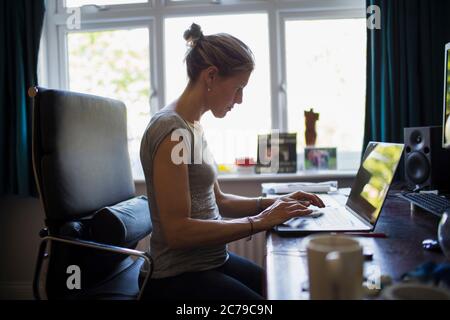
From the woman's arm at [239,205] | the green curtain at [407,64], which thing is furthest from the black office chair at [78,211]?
the green curtain at [407,64]

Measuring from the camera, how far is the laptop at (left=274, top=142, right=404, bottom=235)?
108 cm

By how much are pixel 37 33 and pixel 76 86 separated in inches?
15.8

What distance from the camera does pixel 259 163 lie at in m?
2.41

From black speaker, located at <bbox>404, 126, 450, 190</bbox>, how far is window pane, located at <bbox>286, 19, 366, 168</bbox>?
2.73 feet

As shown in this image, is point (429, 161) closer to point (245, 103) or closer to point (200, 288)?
point (200, 288)

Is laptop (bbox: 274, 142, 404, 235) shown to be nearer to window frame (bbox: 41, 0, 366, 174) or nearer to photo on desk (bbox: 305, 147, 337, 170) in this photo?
photo on desk (bbox: 305, 147, 337, 170)

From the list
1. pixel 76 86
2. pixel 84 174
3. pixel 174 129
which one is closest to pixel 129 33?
pixel 76 86

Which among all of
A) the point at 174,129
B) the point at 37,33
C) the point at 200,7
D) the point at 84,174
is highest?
the point at 200,7

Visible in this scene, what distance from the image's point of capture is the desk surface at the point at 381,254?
2.31ft

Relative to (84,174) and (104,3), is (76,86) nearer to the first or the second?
(104,3)

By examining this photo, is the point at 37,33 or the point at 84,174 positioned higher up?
the point at 37,33

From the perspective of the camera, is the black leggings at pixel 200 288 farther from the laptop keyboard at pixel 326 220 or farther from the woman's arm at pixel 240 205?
the woman's arm at pixel 240 205

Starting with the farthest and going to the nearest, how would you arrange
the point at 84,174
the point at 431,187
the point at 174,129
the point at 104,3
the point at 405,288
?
1. the point at 104,3
2. the point at 431,187
3. the point at 84,174
4. the point at 174,129
5. the point at 405,288

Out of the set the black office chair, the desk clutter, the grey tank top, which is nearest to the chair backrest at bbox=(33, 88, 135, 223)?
the black office chair
